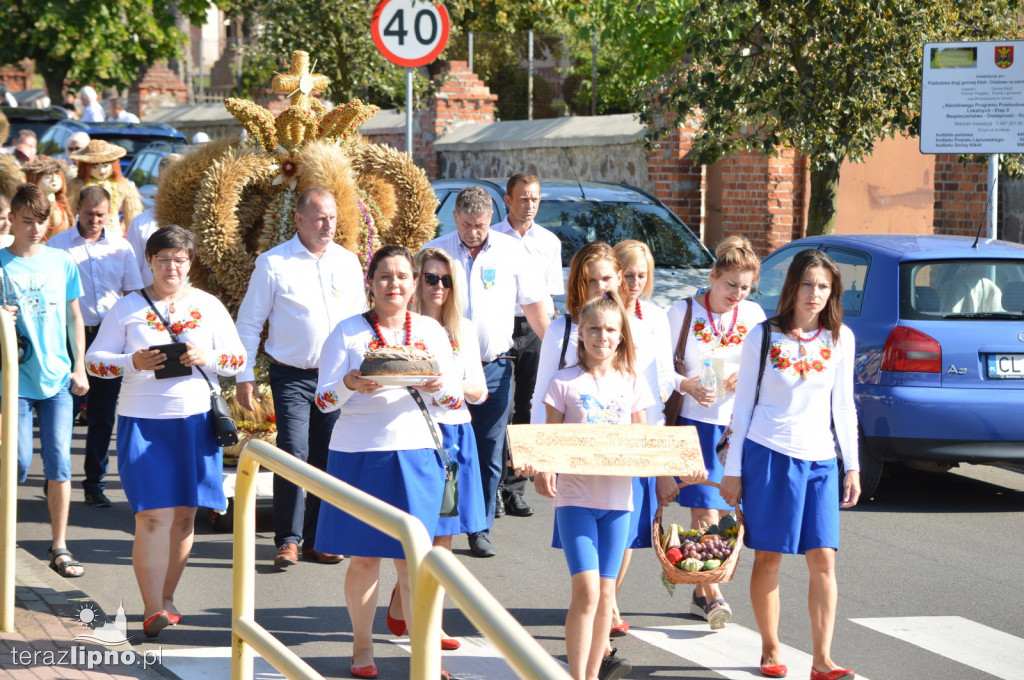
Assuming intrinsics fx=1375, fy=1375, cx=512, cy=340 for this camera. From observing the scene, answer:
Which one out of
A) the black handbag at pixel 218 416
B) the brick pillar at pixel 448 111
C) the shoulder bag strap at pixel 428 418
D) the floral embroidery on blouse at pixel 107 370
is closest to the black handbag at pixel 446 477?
the shoulder bag strap at pixel 428 418

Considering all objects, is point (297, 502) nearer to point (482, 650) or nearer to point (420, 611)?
point (482, 650)

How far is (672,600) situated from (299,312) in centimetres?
232

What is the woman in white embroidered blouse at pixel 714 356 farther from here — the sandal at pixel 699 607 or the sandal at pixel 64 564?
the sandal at pixel 64 564

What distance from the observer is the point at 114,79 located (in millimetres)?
32250

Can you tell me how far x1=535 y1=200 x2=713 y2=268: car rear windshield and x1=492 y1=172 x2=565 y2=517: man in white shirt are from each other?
2391 millimetres

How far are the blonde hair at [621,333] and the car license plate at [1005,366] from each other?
3.56 m

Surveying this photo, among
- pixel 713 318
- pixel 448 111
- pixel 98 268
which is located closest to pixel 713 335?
pixel 713 318

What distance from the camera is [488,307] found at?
7496 millimetres

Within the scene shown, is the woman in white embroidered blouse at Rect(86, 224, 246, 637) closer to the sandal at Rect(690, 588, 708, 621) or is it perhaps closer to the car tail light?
the sandal at Rect(690, 588, 708, 621)

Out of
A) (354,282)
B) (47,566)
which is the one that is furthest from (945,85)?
(47,566)

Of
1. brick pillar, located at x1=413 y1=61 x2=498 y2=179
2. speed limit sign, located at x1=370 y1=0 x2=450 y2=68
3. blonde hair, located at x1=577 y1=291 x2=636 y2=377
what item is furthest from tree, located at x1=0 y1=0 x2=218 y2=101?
blonde hair, located at x1=577 y1=291 x2=636 y2=377

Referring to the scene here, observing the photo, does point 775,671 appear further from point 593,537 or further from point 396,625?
point 396,625

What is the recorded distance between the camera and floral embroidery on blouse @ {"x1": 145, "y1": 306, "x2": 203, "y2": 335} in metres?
6.09

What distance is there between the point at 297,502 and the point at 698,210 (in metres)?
10.9
